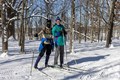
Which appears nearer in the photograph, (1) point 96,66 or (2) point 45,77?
(2) point 45,77

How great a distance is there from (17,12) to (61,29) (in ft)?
73.3

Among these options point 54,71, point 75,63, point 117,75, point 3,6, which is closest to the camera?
point 117,75

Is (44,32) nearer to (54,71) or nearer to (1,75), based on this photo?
(54,71)

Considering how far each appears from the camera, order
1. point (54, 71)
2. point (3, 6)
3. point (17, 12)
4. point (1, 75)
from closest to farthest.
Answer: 1. point (1, 75)
2. point (54, 71)
3. point (3, 6)
4. point (17, 12)

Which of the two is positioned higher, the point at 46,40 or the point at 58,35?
the point at 58,35

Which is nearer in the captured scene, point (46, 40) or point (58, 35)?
point (46, 40)

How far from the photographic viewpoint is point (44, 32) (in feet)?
35.4

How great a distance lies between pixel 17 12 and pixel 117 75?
81.4 ft

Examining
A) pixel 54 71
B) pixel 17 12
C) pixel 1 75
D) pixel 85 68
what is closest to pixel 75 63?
pixel 85 68

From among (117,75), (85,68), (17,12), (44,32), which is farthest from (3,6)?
(17,12)

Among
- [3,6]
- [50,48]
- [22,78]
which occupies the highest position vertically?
[3,6]

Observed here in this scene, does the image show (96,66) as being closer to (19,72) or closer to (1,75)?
(19,72)

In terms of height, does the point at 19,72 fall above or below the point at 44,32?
below

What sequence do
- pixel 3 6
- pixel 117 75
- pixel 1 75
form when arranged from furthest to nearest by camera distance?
pixel 3 6 → pixel 1 75 → pixel 117 75
